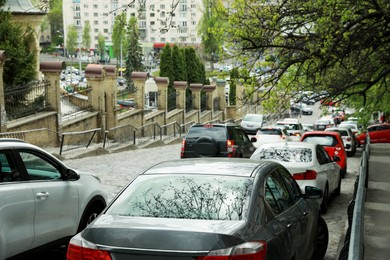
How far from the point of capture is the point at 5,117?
829 inches

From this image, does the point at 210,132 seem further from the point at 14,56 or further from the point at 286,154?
the point at 14,56

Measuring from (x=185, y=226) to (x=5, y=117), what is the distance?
17.5 m

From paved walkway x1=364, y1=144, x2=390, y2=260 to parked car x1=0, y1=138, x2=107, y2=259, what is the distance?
3.97 metres

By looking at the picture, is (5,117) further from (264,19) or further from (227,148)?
(264,19)

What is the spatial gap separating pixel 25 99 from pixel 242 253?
20159 millimetres

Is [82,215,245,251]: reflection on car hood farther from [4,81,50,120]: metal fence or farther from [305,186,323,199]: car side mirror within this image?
[4,81,50,120]: metal fence

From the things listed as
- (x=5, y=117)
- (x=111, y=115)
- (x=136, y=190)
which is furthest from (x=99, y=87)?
(x=136, y=190)

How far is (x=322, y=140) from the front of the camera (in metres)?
20.9

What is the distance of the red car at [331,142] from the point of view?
2002 centimetres

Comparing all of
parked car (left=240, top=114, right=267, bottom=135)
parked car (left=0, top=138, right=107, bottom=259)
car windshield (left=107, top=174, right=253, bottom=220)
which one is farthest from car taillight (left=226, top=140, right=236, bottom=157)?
parked car (left=240, top=114, right=267, bottom=135)

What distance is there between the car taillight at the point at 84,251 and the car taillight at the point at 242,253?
30.6 inches

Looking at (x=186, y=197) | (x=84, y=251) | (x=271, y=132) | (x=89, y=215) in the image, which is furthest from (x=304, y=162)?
(x=271, y=132)

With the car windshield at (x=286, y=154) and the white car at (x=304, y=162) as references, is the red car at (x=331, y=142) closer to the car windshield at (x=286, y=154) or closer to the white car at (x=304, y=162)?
the white car at (x=304, y=162)

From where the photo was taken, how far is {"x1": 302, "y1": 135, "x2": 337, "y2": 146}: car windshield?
2053cm
